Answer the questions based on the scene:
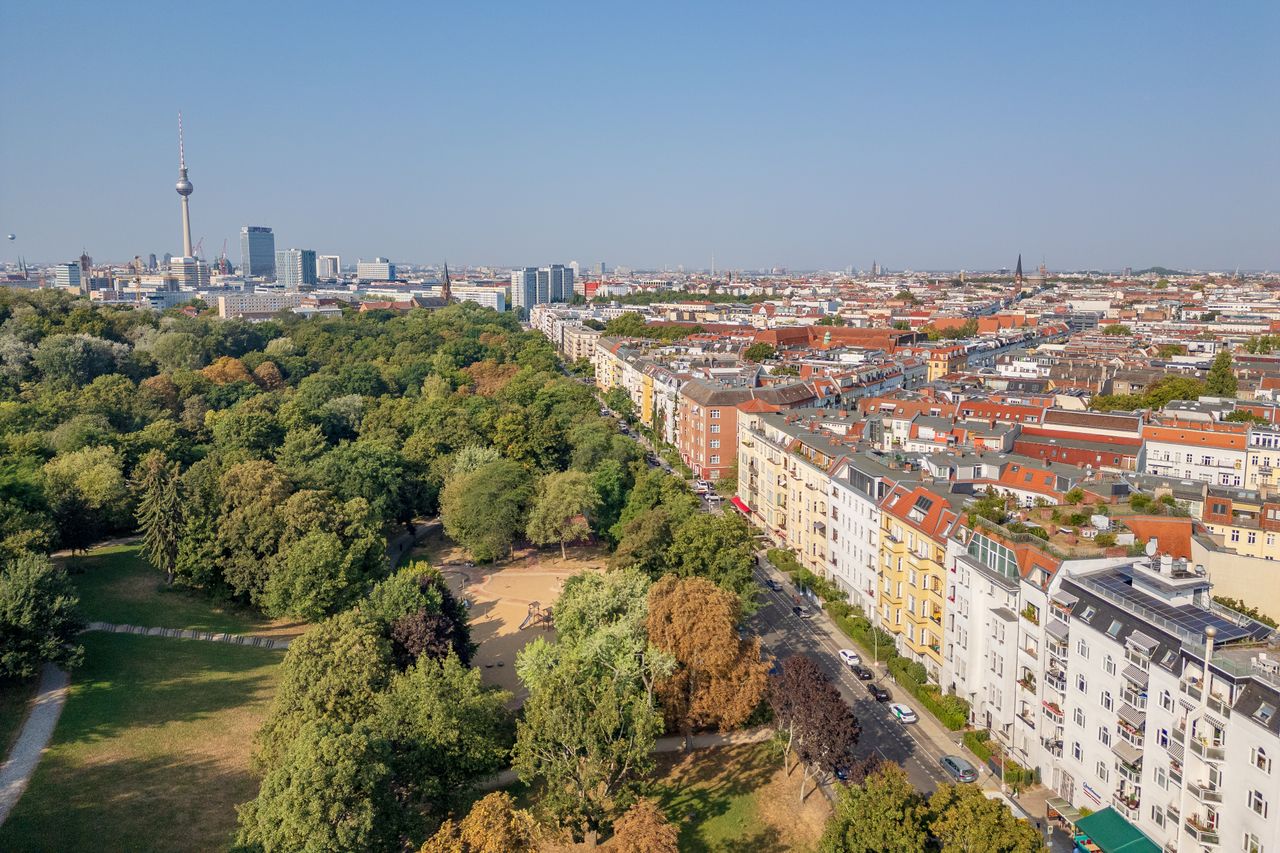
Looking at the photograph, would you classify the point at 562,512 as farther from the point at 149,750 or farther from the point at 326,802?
the point at 326,802

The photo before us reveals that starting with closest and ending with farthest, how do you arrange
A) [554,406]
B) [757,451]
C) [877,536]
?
1. [877,536]
2. [757,451]
3. [554,406]

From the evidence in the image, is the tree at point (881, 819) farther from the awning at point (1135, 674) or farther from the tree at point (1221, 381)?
the tree at point (1221, 381)

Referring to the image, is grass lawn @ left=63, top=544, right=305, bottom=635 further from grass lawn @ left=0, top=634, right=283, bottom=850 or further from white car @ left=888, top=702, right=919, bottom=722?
white car @ left=888, top=702, right=919, bottom=722

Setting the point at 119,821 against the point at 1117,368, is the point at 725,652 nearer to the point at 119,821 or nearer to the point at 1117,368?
the point at 119,821

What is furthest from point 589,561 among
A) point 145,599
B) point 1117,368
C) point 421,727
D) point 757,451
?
point 1117,368

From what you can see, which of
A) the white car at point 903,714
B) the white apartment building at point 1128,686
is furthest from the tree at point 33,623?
the white apartment building at point 1128,686

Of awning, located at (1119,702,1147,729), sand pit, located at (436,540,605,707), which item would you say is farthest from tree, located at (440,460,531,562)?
awning, located at (1119,702,1147,729)

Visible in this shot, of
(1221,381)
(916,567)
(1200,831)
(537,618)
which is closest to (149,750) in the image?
(537,618)
